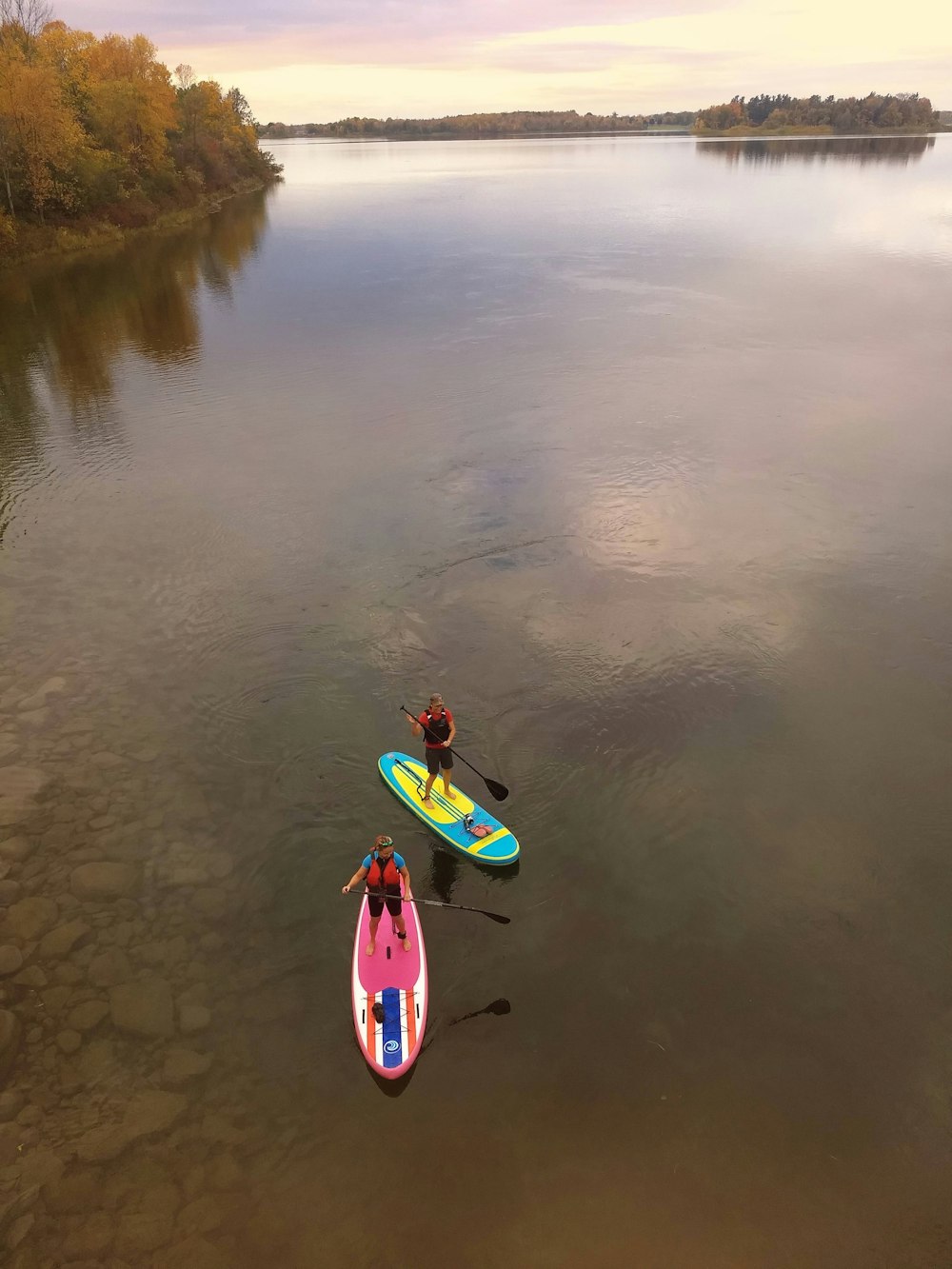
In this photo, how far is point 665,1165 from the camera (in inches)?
332

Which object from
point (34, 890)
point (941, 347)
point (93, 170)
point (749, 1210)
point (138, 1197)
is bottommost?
point (749, 1210)

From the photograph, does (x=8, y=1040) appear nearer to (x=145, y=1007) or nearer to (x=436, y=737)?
(x=145, y=1007)

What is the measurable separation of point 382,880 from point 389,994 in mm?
1432

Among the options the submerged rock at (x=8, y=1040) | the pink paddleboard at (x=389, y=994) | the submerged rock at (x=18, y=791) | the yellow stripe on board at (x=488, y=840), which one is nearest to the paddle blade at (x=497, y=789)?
the yellow stripe on board at (x=488, y=840)

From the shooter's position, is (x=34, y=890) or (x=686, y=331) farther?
(x=686, y=331)

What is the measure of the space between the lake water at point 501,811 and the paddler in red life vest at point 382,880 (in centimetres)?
82

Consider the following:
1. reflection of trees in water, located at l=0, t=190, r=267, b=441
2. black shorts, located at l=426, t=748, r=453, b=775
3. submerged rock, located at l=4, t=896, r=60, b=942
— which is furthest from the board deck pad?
reflection of trees in water, located at l=0, t=190, r=267, b=441

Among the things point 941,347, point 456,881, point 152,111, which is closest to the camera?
point 456,881

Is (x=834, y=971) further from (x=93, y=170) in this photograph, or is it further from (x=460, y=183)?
(x=460, y=183)

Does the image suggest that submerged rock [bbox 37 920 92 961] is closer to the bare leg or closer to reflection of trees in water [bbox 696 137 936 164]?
the bare leg

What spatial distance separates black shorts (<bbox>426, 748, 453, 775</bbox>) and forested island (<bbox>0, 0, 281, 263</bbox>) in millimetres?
54401

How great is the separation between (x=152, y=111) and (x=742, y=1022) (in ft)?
277

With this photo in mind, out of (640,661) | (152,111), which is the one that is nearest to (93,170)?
(152,111)

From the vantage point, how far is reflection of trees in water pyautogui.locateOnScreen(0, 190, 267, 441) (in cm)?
3050
